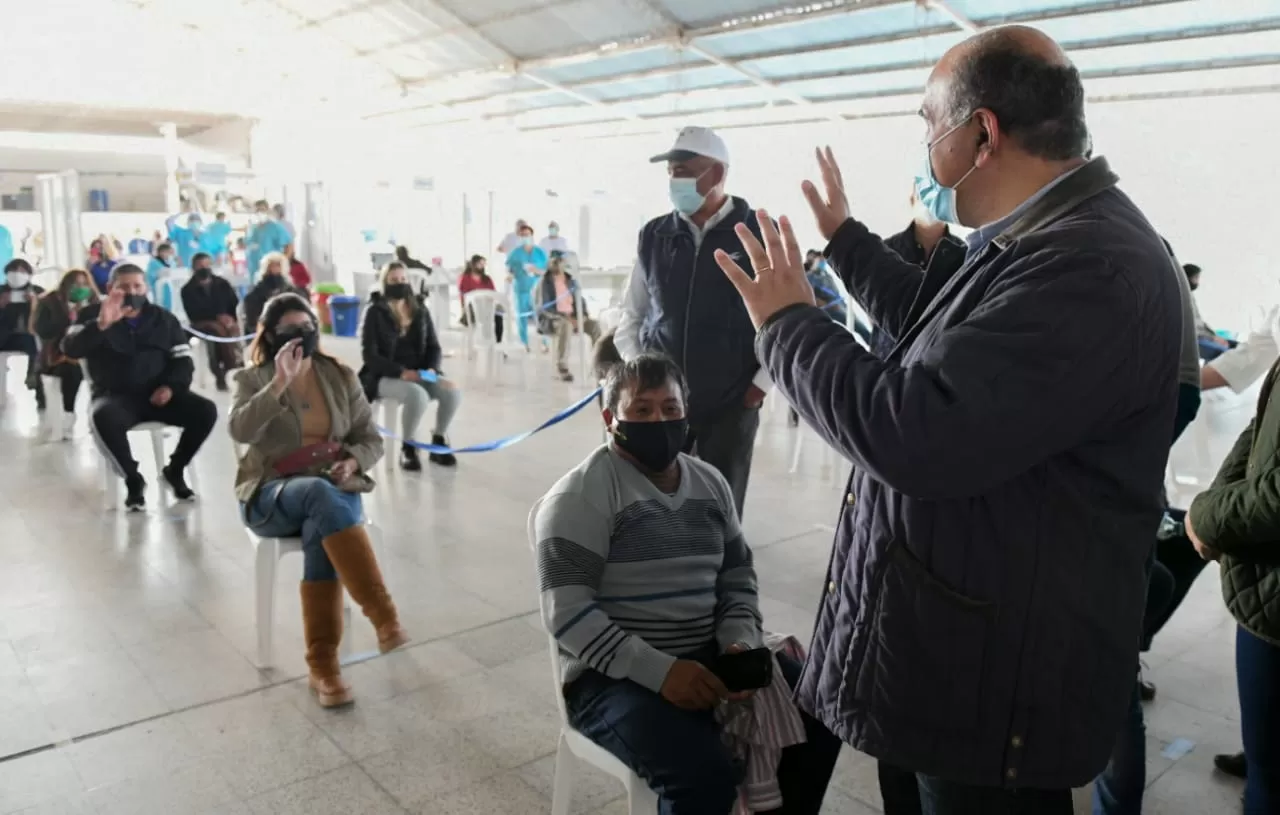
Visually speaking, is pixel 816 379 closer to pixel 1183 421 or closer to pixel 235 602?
pixel 1183 421

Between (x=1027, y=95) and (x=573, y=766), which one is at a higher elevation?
(x=1027, y=95)

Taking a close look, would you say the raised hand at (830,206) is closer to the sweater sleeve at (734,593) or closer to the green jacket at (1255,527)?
the sweater sleeve at (734,593)

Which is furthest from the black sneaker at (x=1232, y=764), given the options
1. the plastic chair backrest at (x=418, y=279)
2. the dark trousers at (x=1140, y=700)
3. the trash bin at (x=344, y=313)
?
the trash bin at (x=344, y=313)

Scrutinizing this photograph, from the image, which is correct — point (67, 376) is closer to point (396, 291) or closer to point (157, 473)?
point (157, 473)

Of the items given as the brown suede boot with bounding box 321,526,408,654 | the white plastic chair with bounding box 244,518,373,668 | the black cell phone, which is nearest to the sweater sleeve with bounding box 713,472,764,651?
the black cell phone

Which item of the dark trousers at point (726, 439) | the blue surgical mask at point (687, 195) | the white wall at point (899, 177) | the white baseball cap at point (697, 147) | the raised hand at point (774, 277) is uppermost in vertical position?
the white wall at point (899, 177)

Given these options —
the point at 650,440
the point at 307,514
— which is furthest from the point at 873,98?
the point at 650,440

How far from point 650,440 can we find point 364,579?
1309mm

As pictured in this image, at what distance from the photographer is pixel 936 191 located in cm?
132

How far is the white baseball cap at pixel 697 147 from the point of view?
3156mm

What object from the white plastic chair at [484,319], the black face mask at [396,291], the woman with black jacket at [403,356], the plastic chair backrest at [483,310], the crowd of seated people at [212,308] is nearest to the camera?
the woman with black jacket at [403,356]

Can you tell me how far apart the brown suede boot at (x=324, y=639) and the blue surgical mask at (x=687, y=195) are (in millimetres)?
1626

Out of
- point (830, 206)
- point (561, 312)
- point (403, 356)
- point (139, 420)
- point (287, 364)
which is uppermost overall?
point (830, 206)

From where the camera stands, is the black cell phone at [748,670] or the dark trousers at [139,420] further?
the dark trousers at [139,420]
